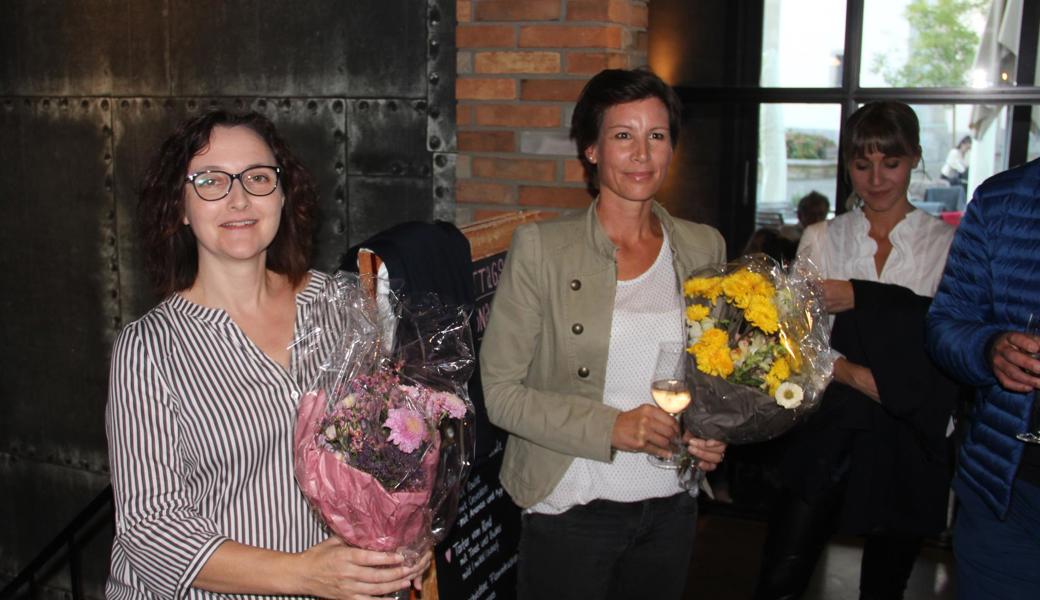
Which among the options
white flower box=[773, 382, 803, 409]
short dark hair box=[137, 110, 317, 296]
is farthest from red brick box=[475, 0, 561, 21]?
white flower box=[773, 382, 803, 409]

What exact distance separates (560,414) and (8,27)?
4693 mm

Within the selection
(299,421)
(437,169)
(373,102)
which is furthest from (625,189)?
(373,102)

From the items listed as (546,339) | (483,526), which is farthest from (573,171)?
(483,526)

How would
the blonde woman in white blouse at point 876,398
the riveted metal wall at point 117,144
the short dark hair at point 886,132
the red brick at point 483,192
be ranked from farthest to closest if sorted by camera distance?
the riveted metal wall at point 117,144 → the red brick at point 483,192 → the short dark hair at point 886,132 → the blonde woman in white blouse at point 876,398

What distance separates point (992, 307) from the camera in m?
2.77

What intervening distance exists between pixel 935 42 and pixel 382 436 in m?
3.33

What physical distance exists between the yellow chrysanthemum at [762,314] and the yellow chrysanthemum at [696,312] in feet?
0.37

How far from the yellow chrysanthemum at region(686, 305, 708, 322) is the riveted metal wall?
2.22 meters

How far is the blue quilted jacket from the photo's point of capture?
8.66 ft

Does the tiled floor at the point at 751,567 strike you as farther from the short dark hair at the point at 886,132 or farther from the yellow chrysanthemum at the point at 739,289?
the yellow chrysanthemum at the point at 739,289

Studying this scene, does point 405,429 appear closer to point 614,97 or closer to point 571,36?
point 614,97

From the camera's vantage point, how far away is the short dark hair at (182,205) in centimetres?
221

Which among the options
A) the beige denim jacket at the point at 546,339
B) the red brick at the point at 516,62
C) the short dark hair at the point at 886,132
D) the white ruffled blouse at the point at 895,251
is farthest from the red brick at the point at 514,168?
the beige denim jacket at the point at 546,339

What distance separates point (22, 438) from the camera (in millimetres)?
6102
